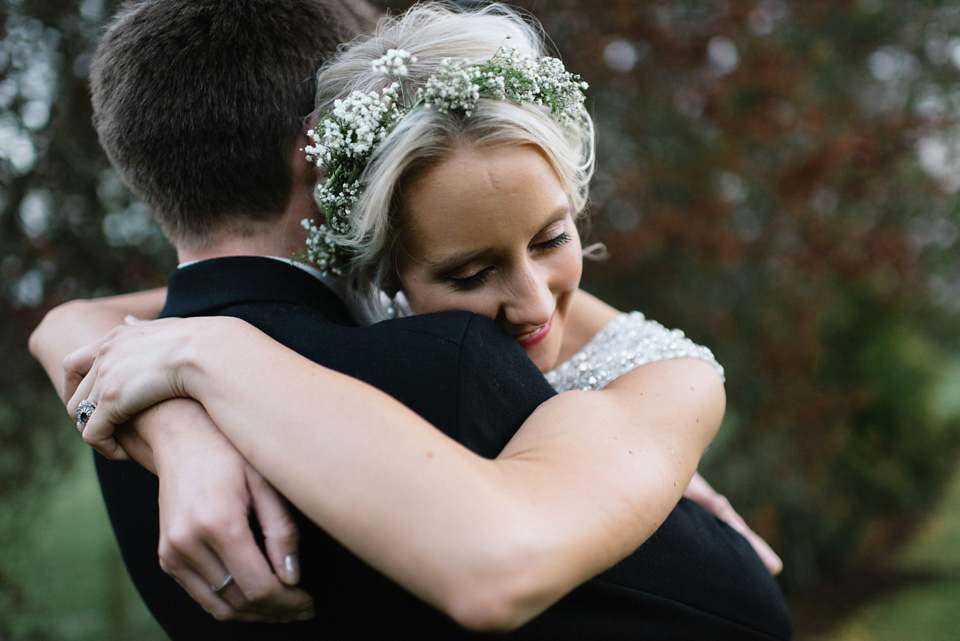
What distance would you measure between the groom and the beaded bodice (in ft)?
1.58

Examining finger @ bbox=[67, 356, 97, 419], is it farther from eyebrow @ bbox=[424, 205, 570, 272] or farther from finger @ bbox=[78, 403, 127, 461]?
eyebrow @ bbox=[424, 205, 570, 272]

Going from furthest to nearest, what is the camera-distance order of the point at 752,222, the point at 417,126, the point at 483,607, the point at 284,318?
the point at 752,222
the point at 417,126
the point at 284,318
the point at 483,607

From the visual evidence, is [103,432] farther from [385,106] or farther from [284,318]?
[385,106]

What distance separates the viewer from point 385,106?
199 centimetres

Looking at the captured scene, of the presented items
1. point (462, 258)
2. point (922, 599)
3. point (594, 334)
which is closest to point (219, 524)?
point (462, 258)

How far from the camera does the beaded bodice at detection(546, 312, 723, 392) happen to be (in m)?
2.45

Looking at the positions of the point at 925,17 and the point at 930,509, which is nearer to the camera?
the point at 925,17

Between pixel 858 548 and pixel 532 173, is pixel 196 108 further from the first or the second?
pixel 858 548

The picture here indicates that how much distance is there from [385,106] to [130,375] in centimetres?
85

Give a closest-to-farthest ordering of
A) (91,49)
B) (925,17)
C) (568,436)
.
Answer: (568,436)
(91,49)
(925,17)

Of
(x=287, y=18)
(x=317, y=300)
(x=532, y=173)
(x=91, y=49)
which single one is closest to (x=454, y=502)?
(x=317, y=300)

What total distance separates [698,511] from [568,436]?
0.82 metres

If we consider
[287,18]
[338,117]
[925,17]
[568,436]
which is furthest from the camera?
[925,17]

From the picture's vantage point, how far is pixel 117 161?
218cm
